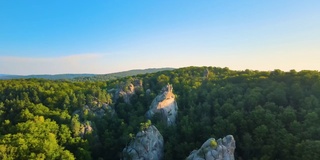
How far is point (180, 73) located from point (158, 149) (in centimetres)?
6768

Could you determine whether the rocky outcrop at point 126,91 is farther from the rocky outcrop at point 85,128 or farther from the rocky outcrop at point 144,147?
the rocky outcrop at point 144,147

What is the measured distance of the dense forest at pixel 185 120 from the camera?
189 ft

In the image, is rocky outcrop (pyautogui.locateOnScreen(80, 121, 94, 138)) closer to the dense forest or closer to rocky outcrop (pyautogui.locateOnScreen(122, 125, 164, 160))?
the dense forest

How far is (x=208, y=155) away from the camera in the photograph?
5356cm

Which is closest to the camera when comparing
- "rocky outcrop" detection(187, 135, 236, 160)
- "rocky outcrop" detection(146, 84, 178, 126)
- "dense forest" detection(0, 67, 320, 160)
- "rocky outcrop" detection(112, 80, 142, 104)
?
"rocky outcrop" detection(187, 135, 236, 160)

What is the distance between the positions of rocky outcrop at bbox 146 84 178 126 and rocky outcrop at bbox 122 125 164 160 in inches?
515

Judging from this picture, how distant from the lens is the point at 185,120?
76.4 metres

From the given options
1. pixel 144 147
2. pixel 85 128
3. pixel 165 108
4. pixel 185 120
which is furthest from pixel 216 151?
pixel 85 128

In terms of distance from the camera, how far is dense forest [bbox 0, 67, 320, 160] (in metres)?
57.7

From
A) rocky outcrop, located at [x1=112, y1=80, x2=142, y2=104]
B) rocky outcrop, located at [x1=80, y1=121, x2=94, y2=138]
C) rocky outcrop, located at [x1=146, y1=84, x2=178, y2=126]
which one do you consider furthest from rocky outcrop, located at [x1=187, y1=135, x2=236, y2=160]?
rocky outcrop, located at [x1=112, y1=80, x2=142, y2=104]

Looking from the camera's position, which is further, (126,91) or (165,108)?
(126,91)

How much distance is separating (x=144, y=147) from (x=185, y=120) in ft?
50.5

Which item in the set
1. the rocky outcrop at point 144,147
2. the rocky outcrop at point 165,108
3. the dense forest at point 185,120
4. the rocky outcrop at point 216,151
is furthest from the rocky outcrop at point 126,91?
the rocky outcrop at point 216,151

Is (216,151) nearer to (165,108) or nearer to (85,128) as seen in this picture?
(165,108)
